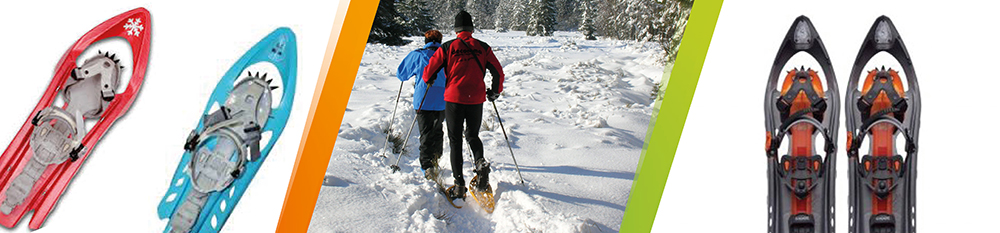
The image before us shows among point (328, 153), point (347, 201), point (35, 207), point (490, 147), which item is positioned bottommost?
point (35, 207)

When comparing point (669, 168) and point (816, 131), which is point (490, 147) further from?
point (816, 131)

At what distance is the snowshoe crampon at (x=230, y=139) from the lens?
3734 millimetres

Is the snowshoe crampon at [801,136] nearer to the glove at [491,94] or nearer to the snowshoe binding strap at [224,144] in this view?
the glove at [491,94]

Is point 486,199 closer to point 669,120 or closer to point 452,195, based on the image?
point 452,195

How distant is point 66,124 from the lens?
4074mm

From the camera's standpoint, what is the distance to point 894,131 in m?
3.47

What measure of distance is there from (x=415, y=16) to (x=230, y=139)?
5.04 feet

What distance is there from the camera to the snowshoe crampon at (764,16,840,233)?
341cm

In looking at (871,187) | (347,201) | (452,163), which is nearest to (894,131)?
(871,187)

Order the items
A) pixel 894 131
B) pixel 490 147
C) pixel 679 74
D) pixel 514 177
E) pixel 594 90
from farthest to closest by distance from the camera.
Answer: pixel 594 90 → pixel 490 147 → pixel 514 177 → pixel 894 131 → pixel 679 74

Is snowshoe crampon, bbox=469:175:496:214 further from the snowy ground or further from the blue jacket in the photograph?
the blue jacket

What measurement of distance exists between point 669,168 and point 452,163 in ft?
4.63

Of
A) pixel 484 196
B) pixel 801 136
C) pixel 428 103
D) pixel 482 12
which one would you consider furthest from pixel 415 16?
pixel 801 136

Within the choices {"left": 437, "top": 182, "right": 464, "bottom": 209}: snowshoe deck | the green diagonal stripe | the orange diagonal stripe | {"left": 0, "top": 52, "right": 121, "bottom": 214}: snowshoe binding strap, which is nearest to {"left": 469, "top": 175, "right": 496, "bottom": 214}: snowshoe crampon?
{"left": 437, "top": 182, "right": 464, "bottom": 209}: snowshoe deck
